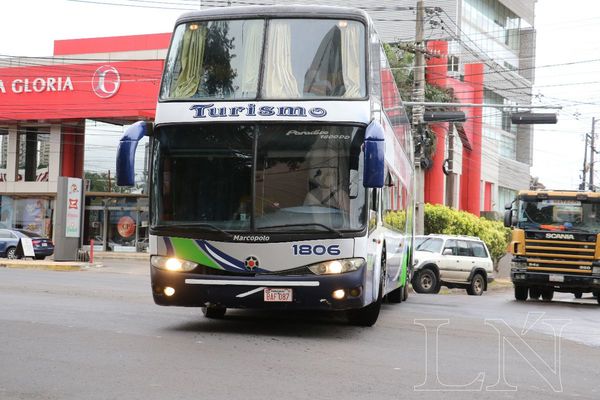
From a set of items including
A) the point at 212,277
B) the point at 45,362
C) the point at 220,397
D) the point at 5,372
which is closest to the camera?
the point at 220,397

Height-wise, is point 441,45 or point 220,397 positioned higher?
point 441,45

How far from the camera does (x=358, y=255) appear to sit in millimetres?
10852

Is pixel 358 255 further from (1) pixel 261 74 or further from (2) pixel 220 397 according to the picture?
(2) pixel 220 397

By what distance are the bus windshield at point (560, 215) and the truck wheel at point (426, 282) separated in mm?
4061

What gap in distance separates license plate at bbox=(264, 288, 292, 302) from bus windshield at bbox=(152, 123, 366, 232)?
2.50 feet

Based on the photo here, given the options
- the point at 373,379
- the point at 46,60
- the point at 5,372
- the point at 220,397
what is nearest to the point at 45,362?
the point at 5,372

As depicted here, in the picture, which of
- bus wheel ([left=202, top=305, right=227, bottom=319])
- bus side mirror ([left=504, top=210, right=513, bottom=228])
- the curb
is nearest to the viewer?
bus wheel ([left=202, top=305, right=227, bottom=319])

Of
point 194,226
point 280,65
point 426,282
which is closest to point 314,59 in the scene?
point 280,65

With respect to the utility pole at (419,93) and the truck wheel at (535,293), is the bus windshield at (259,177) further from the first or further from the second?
the utility pole at (419,93)

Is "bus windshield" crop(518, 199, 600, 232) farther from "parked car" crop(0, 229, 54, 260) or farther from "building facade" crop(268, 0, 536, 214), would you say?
"building facade" crop(268, 0, 536, 214)

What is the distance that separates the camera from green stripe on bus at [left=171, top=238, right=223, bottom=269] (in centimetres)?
1086

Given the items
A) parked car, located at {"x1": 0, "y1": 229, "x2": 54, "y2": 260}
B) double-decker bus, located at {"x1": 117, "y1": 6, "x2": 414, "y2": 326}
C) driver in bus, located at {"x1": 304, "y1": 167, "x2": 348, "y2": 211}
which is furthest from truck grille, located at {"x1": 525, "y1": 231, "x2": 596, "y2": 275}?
parked car, located at {"x1": 0, "y1": 229, "x2": 54, "y2": 260}

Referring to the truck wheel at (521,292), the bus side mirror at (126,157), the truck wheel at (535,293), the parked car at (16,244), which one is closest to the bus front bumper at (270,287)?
the bus side mirror at (126,157)

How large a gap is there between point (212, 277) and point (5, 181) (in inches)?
1468
